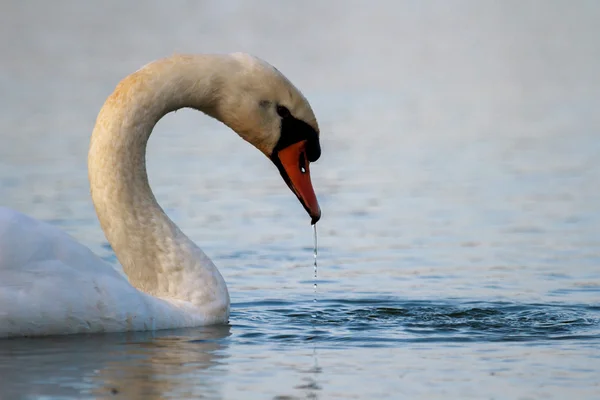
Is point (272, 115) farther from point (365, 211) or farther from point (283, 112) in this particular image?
point (365, 211)

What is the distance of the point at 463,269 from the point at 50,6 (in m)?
23.4

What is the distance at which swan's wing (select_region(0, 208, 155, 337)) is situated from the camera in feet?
24.1

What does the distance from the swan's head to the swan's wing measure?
1.42m

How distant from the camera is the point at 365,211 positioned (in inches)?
484

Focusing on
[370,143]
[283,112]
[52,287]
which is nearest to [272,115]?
[283,112]

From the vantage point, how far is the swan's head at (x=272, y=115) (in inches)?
339

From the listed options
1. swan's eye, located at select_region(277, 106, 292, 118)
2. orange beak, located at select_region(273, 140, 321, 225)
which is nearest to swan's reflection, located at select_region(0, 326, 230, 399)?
orange beak, located at select_region(273, 140, 321, 225)

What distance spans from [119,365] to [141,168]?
2066 mm

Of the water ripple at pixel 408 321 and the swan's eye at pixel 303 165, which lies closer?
the water ripple at pixel 408 321

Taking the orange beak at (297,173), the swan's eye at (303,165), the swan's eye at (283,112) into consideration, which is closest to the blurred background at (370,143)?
the orange beak at (297,173)

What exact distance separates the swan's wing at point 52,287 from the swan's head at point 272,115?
1424mm

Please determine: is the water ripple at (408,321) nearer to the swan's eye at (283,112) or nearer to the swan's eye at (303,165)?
the swan's eye at (303,165)

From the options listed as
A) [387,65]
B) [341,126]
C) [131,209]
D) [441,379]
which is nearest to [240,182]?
[341,126]

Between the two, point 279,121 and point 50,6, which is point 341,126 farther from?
point 50,6
